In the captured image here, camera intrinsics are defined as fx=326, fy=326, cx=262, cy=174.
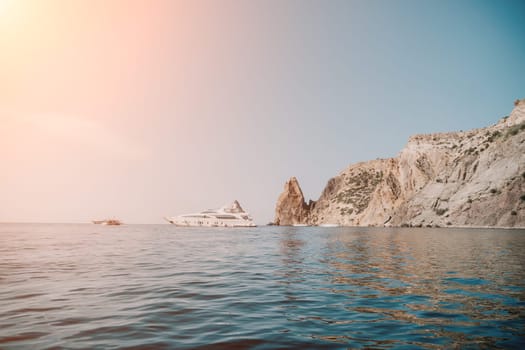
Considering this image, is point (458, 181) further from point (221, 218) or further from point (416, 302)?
point (416, 302)

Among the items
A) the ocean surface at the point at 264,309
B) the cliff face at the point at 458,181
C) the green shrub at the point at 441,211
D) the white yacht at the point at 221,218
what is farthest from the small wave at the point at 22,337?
the green shrub at the point at 441,211

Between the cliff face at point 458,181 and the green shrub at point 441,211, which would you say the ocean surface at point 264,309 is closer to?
the cliff face at point 458,181

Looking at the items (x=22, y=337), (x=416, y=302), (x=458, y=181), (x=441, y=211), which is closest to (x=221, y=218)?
(x=441, y=211)

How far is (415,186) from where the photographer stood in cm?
13438

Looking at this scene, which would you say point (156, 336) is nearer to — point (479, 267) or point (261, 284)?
point (261, 284)

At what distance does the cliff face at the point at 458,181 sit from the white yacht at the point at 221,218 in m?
60.4

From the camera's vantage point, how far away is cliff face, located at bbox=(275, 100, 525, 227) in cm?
9081

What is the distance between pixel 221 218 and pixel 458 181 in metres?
83.2

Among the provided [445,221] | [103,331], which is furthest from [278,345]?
[445,221]

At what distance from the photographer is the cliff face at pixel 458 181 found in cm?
9081

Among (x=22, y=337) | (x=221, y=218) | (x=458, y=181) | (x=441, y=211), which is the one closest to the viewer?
(x=22, y=337)

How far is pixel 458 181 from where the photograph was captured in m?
110

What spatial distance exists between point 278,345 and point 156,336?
2527 millimetres

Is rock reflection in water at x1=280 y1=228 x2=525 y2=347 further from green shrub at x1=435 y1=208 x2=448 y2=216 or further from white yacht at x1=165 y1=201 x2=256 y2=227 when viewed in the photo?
white yacht at x1=165 y1=201 x2=256 y2=227
